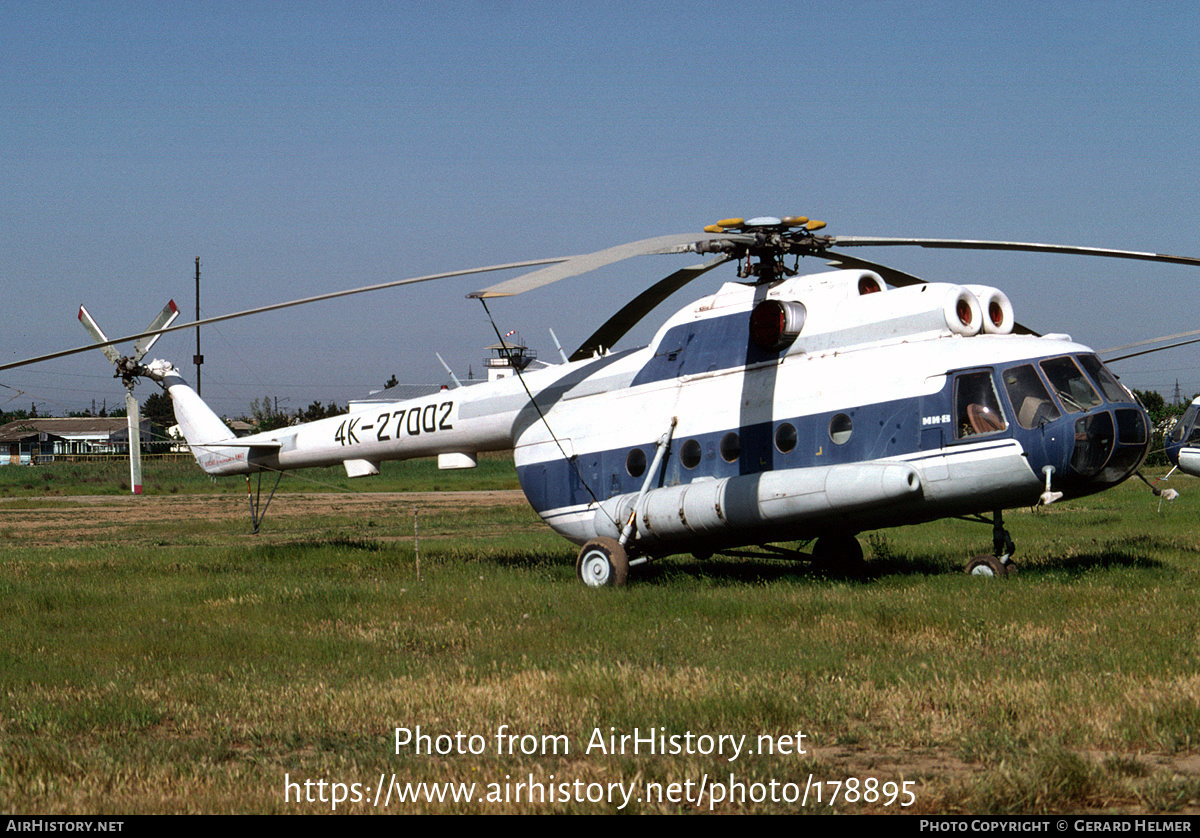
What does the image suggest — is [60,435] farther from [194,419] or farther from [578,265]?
[578,265]

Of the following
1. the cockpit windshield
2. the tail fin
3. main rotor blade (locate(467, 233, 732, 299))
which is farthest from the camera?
the cockpit windshield

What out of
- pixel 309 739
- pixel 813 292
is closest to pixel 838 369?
pixel 813 292

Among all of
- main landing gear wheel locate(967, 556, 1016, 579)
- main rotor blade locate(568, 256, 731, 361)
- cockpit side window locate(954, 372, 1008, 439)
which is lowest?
main landing gear wheel locate(967, 556, 1016, 579)

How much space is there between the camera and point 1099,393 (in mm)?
12664

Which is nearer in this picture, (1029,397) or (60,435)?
(1029,397)

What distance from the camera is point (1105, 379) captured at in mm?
12938

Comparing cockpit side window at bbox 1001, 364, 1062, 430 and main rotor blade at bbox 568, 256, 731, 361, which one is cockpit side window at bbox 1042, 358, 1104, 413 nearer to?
cockpit side window at bbox 1001, 364, 1062, 430

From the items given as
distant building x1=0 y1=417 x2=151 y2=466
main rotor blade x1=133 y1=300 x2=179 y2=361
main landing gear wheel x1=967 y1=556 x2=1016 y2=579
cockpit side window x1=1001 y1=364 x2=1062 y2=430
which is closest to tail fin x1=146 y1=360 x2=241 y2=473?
main rotor blade x1=133 y1=300 x2=179 y2=361

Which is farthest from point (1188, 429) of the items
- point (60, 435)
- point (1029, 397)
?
point (60, 435)

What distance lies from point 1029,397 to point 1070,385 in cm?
54

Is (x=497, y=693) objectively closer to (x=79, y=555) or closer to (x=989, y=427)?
(x=989, y=427)

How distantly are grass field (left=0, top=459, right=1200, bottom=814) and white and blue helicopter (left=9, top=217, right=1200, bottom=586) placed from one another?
3.19 feet

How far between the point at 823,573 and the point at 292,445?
968 centimetres

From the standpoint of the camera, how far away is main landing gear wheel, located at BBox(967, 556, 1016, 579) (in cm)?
1339
